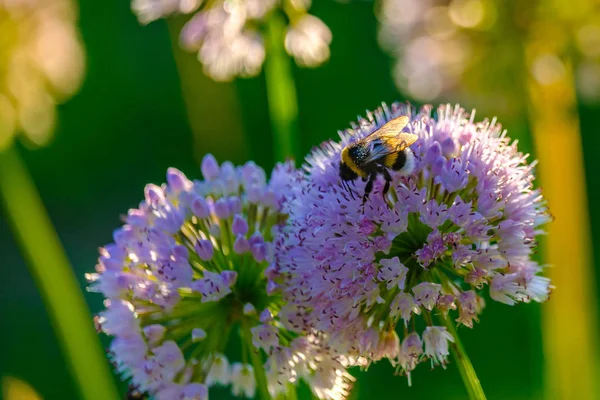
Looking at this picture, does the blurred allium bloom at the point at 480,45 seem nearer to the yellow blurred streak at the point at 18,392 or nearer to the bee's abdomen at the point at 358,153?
the bee's abdomen at the point at 358,153

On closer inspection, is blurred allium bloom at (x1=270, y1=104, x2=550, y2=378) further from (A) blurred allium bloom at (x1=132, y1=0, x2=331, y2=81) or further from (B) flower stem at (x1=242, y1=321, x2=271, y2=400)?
(A) blurred allium bloom at (x1=132, y1=0, x2=331, y2=81)

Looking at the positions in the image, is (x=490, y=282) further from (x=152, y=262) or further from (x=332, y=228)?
(x=152, y=262)

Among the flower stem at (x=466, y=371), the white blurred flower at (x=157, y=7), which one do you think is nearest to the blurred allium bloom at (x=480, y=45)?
the white blurred flower at (x=157, y=7)

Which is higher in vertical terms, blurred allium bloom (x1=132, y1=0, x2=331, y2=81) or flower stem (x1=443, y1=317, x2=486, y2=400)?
blurred allium bloom (x1=132, y1=0, x2=331, y2=81)

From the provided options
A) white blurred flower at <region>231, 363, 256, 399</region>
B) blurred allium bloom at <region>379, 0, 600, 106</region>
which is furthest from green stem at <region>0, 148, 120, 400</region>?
blurred allium bloom at <region>379, 0, 600, 106</region>

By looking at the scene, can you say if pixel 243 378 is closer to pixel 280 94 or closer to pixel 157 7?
pixel 280 94

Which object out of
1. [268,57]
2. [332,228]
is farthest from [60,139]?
[332,228]

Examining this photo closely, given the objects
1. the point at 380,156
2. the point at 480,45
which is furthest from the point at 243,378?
the point at 480,45
